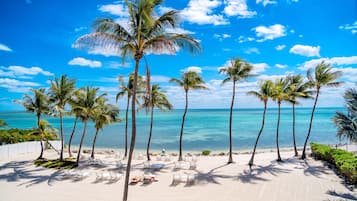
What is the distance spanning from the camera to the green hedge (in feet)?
33.4

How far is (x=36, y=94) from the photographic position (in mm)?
17172

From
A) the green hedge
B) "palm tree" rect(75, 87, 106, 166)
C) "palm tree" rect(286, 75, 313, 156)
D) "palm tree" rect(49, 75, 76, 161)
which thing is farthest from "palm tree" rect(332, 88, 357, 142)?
"palm tree" rect(49, 75, 76, 161)

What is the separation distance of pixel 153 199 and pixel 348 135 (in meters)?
7.21

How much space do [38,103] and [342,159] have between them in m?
21.1

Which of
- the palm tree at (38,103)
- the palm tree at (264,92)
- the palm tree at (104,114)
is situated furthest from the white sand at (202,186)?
the palm tree at (38,103)

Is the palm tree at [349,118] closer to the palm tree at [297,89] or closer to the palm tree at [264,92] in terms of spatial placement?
the palm tree at [264,92]

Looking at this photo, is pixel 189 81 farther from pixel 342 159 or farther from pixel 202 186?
pixel 342 159

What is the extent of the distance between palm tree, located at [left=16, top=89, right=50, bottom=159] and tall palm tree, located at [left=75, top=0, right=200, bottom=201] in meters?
13.2

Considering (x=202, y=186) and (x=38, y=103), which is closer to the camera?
(x=202, y=186)

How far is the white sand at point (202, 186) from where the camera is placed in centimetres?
902

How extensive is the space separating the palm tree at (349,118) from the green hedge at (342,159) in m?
4.98

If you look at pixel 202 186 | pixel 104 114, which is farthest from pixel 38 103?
pixel 202 186

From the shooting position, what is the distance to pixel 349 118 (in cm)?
626

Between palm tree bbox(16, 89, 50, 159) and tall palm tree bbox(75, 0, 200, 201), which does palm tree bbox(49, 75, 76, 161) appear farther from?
tall palm tree bbox(75, 0, 200, 201)
